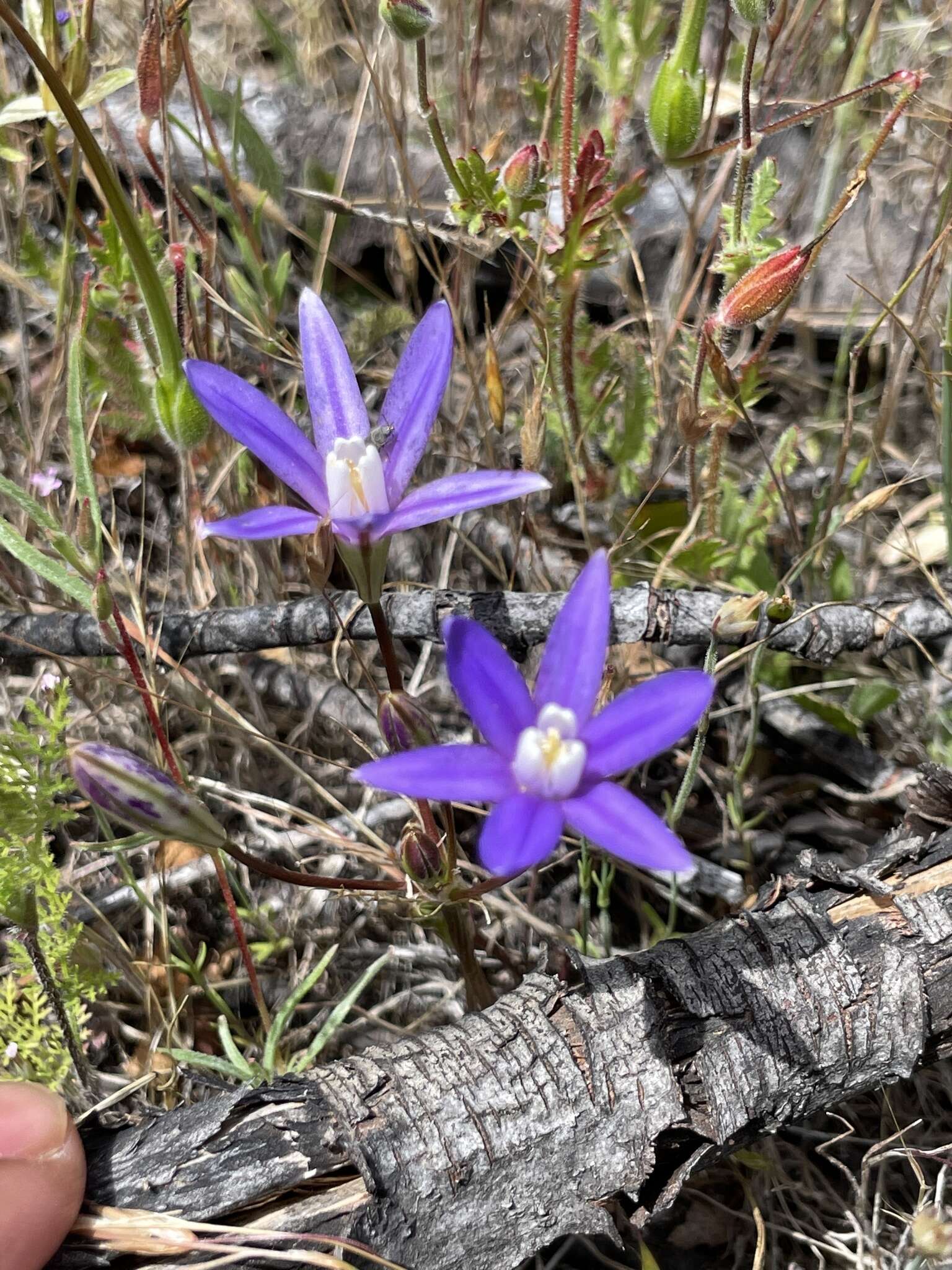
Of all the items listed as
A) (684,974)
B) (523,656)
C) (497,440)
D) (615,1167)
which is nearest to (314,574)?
(523,656)

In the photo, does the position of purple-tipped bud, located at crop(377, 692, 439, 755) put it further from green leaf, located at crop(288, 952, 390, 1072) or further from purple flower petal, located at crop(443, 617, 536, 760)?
green leaf, located at crop(288, 952, 390, 1072)

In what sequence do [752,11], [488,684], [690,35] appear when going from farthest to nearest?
[690,35]
[752,11]
[488,684]

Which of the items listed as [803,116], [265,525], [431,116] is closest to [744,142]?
[803,116]

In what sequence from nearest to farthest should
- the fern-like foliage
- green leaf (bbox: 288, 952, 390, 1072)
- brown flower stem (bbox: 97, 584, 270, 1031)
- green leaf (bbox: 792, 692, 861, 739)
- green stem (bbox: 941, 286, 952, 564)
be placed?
the fern-like foliage → brown flower stem (bbox: 97, 584, 270, 1031) → green leaf (bbox: 288, 952, 390, 1072) → green stem (bbox: 941, 286, 952, 564) → green leaf (bbox: 792, 692, 861, 739)

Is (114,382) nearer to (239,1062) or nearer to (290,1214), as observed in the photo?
(239,1062)

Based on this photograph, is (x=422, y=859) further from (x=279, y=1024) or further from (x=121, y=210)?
(x=121, y=210)

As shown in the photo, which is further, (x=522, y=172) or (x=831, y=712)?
(x=831, y=712)

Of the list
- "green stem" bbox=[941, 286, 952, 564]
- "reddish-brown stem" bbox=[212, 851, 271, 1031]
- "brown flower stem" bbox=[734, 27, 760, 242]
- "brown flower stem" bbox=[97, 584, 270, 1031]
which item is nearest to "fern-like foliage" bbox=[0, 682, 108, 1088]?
"brown flower stem" bbox=[97, 584, 270, 1031]

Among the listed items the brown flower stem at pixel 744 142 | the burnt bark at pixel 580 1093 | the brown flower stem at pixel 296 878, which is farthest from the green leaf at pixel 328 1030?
the brown flower stem at pixel 744 142
